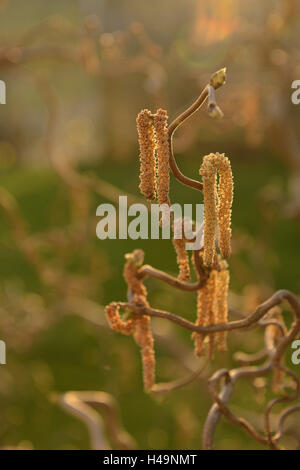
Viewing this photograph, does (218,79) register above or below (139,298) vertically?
above

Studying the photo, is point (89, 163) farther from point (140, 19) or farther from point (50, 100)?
point (50, 100)

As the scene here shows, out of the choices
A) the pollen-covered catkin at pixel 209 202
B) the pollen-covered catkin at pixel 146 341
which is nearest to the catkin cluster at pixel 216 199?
the pollen-covered catkin at pixel 209 202

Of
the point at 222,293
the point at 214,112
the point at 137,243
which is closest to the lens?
the point at 214,112

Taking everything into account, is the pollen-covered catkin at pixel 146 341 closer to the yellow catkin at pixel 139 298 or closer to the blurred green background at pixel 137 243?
the yellow catkin at pixel 139 298

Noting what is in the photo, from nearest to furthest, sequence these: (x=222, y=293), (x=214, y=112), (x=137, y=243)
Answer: (x=214, y=112)
(x=222, y=293)
(x=137, y=243)

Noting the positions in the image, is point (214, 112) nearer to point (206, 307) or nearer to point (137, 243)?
point (206, 307)

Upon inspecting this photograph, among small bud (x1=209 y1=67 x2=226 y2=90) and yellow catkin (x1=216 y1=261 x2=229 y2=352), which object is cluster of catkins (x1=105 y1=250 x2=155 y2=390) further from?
small bud (x1=209 y1=67 x2=226 y2=90)

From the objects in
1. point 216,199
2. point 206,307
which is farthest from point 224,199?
point 206,307
